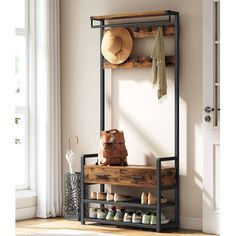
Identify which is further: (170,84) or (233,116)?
(170,84)

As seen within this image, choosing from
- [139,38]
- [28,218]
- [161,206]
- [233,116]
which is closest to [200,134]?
[161,206]

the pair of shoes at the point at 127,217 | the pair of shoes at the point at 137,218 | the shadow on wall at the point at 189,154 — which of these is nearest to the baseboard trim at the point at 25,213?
the pair of shoes at the point at 127,217

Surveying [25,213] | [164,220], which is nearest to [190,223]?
[164,220]

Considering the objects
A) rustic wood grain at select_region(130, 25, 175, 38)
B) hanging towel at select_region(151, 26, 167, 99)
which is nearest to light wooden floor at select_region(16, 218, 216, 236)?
hanging towel at select_region(151, 26, 167, 99)

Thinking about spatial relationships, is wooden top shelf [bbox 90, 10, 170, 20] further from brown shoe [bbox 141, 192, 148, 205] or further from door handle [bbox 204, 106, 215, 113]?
brown shoe [bbox 141, 192, 148, 205]

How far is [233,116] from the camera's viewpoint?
1.49 m

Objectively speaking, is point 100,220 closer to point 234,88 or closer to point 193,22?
point 193,22

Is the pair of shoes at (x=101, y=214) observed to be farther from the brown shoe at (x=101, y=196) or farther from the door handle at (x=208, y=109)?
A: the door handle at (x=208, y=109)

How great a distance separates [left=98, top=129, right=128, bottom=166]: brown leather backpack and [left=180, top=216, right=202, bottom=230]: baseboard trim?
2.47 ft

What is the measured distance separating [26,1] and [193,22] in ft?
6.21

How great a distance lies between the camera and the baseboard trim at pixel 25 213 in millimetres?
6016

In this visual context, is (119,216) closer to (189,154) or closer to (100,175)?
(100,175)

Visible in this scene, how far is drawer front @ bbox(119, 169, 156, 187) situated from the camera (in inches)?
209

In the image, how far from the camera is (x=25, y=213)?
20.0 feet
